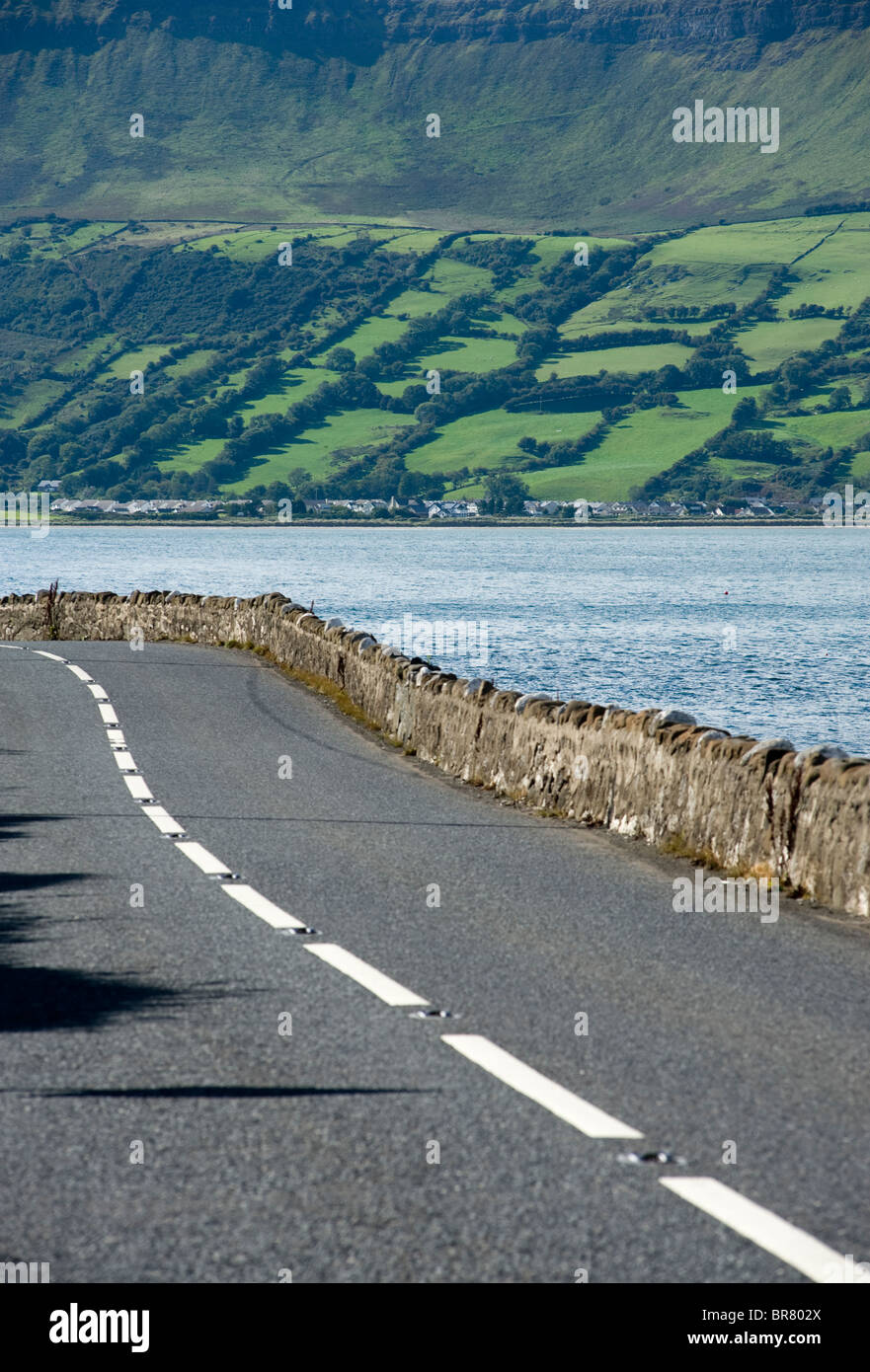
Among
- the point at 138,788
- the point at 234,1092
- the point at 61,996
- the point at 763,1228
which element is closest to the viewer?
the point at 763,1228

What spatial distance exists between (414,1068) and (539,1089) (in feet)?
1.50

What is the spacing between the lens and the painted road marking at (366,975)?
21.3 feet

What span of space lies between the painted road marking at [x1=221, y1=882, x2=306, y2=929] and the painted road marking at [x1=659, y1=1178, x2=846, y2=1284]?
3.82 meters

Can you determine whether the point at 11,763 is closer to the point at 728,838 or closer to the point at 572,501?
the point at 728,838

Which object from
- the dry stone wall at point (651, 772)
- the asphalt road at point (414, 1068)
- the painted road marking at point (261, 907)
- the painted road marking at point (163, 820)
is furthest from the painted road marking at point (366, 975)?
the painted road marking at point (163, 820)

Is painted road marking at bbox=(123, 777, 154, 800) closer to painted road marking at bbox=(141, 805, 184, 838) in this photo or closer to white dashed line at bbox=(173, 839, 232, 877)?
painted road marking at bbox=(141, 805, 184, 838)

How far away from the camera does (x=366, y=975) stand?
6.91m

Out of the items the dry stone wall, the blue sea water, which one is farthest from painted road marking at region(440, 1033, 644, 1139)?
the blue sea water

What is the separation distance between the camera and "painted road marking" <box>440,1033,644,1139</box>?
192 inches

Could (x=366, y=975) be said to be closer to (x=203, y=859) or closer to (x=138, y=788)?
(x=203, y=859)

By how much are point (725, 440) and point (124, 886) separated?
644ft

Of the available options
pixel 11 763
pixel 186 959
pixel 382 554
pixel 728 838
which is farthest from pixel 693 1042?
pixel 382 554

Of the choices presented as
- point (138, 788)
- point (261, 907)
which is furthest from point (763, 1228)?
point (138, 788)

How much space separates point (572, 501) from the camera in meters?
194
